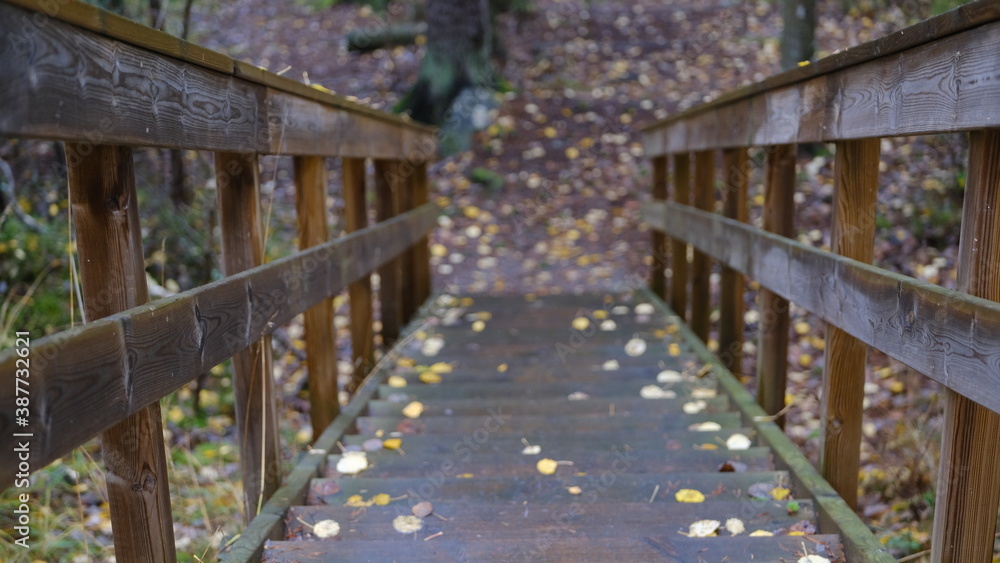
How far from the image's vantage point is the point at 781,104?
2.62 m

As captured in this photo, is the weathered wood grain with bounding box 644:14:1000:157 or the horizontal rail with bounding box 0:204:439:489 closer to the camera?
the horizontal rail with bounding box 0:204:439:489

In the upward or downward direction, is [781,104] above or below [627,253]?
above

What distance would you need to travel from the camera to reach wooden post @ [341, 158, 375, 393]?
3.42m

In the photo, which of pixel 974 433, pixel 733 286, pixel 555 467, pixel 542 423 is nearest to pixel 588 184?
pixel 733 286

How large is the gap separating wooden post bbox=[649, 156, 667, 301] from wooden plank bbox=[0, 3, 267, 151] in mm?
4032

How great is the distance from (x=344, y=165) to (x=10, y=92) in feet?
7.57

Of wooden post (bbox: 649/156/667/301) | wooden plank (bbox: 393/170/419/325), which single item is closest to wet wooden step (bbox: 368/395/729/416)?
wooden plank (bbox: 393/170/419/325)

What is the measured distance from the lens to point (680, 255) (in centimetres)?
495

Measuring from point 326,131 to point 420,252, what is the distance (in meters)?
2.60

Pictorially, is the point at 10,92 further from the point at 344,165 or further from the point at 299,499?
the point at 344,165

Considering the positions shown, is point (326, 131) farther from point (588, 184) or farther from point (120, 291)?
point (588, 184)

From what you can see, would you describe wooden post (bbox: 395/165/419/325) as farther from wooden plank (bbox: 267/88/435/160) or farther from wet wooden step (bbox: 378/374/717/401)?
wet wooden step (bbox: 378/374/717/401)

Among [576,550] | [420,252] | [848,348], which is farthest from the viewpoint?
[420,252]

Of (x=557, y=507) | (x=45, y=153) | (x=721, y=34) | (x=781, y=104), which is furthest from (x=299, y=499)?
(x=721, y=34)
